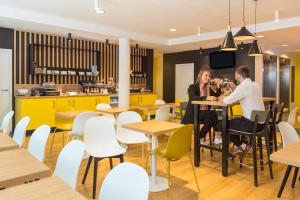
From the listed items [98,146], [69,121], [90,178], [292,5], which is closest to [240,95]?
[98,146]

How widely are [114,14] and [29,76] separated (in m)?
2.94

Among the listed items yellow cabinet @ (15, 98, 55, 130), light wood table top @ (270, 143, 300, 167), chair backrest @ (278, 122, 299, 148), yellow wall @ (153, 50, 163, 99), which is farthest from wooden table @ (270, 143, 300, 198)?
yellow wall @ (153, 50, 163, 99)

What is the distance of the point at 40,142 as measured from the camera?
89.4 inches

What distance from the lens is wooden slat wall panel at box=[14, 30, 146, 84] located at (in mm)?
6293

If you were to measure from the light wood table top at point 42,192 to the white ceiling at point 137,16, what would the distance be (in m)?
3.92

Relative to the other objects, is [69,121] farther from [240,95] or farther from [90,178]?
[240,95]

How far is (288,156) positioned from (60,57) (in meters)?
6.45

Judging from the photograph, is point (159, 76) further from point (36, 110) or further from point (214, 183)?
point (214, 183)

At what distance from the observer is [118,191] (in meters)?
1.36

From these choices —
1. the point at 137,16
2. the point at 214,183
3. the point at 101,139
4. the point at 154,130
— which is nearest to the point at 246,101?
A: the point at 214,183

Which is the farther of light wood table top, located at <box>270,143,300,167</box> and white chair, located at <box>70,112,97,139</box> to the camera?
white chair, located at <box>70,112,97,139</box>

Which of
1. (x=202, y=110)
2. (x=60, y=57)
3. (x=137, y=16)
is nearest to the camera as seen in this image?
(x=202, y=110)

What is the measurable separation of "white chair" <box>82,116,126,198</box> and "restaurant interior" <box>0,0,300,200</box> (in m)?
0.01

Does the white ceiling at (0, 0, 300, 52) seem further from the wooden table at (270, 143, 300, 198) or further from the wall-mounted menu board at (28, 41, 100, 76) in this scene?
the wooden table at (270, 143, 300, 198)
